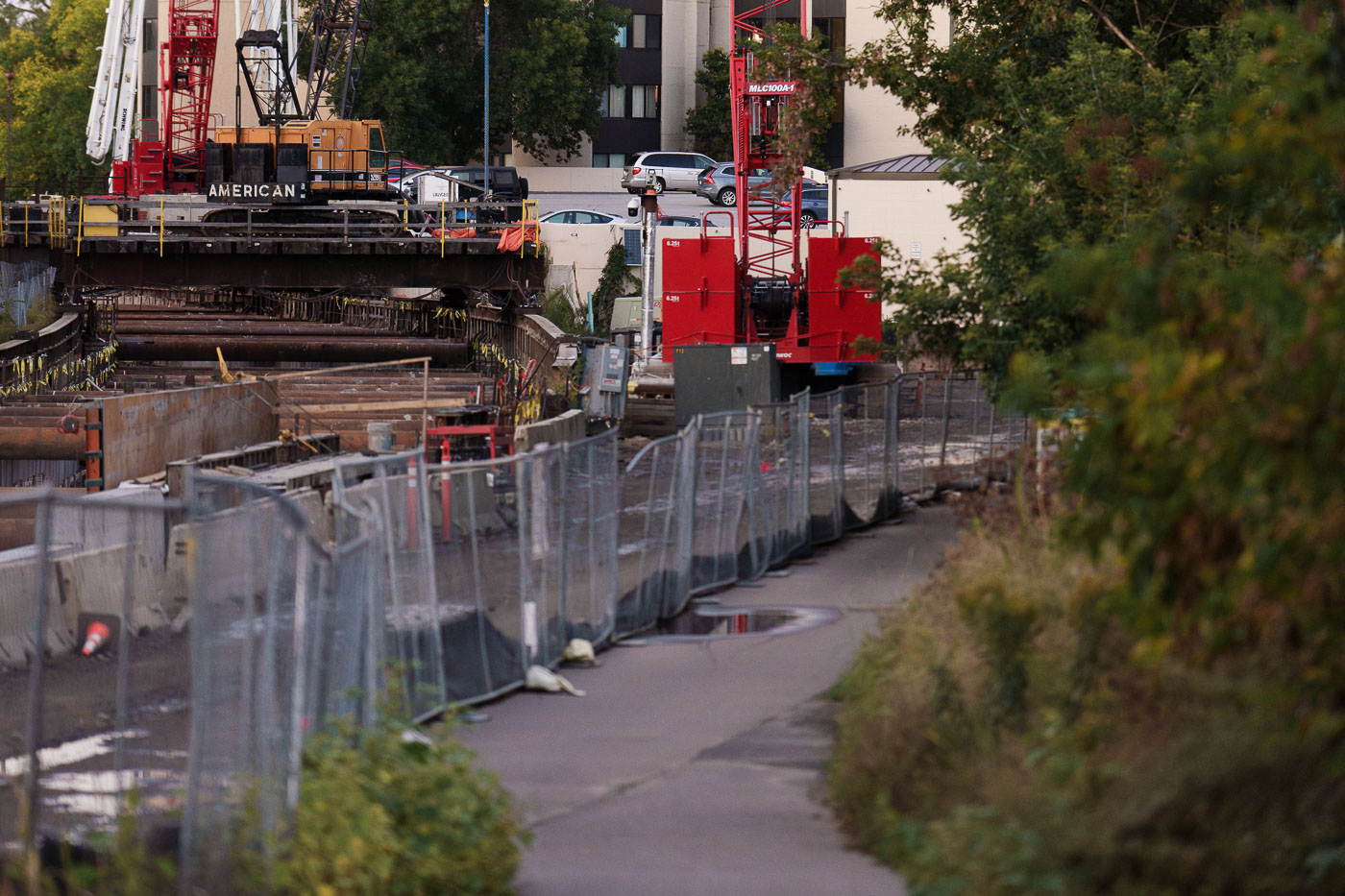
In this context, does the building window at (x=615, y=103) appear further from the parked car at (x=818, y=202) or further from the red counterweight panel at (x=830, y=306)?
the red counterweight panel at (x=830, y=306)

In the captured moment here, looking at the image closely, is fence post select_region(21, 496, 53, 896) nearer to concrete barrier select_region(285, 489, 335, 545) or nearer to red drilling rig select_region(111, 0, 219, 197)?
concrete barrier select_region(285, 489, 335, 545)

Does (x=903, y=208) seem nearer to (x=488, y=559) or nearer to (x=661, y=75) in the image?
(x=488, y=559)

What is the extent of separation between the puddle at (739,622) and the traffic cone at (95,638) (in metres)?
4.96

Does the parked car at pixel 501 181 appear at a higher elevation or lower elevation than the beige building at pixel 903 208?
higher

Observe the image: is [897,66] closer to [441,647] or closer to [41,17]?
[441,647]

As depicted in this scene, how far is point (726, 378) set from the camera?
29.0m

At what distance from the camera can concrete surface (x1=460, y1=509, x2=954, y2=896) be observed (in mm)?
8188

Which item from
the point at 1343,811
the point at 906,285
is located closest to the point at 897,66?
the point at 906,285

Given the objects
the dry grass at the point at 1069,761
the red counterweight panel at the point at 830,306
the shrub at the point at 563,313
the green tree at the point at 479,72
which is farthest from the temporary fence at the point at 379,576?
the green tree at the point at 479,72

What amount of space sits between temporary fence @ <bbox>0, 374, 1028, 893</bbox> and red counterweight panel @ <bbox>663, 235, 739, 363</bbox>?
10.6 metres

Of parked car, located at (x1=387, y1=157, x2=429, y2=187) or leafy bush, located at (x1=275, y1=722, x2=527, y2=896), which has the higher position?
parked car, located at (x1=387, y1=157, x2=429, y2=187)

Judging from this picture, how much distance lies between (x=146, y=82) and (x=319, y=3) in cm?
4367

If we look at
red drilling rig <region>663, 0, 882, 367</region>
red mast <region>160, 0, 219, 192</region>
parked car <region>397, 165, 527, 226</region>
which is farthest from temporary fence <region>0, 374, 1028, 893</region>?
red mast <region>160, 0, 219, 192</region>

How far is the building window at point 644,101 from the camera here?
8519 centimetres
